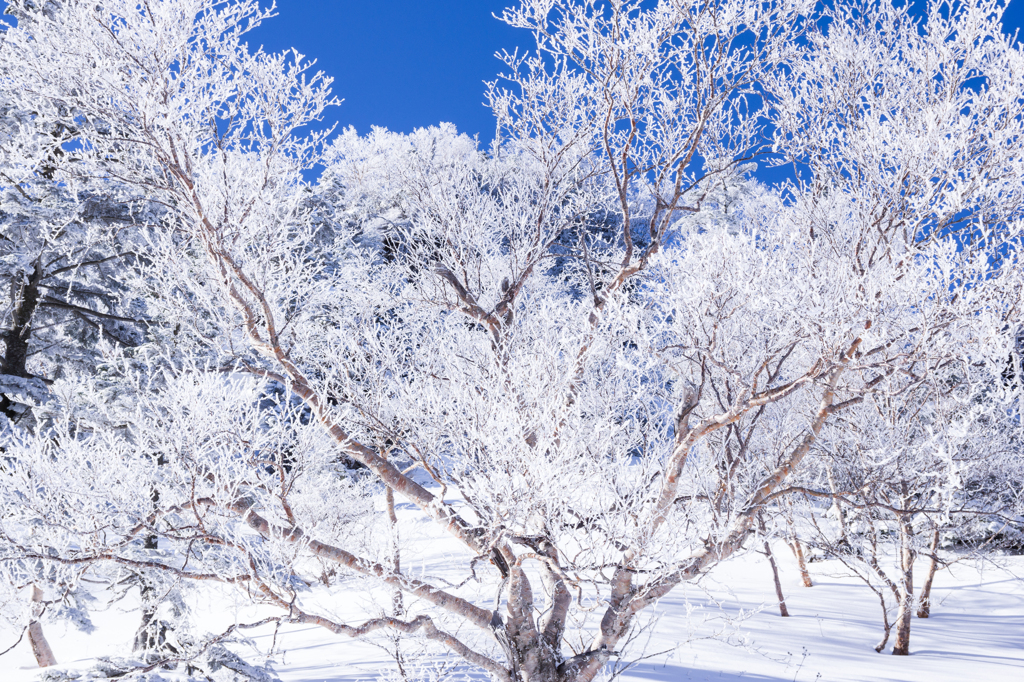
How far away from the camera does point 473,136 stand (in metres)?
37.5

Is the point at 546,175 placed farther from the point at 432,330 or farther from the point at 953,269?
the point at 953,269

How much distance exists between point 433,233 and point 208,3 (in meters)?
3.66

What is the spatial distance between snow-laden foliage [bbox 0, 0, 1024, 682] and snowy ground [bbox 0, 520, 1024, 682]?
3.76ft

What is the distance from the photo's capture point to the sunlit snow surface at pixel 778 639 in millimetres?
7570

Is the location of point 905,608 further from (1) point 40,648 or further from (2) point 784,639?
(1) point 40,648

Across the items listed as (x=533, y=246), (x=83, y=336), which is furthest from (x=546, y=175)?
(x=83, y=336)

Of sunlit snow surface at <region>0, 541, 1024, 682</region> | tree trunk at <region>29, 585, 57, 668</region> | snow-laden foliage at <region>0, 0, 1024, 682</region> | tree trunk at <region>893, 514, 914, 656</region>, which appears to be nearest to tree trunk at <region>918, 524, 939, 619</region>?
sunlit snow surface at <region>0, 541, 1024, 682</region>

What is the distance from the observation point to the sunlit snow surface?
7.57 m

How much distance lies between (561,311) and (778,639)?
6795 mm

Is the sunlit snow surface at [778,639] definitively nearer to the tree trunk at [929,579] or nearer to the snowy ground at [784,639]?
the snowy ground at [784,639]

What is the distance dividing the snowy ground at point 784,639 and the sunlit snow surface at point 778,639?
2 centimetres

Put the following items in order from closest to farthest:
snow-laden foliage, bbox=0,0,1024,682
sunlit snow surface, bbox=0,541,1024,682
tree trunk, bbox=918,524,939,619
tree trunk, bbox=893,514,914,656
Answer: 1. snow-laden foliage, bbox=0,0,1024,682
2. sunlit snow surface, bbox=0,541,1024,682
3. tree trunk, bbox=893,514,914,656
4. tree trunk, bbox=918,524,939,619

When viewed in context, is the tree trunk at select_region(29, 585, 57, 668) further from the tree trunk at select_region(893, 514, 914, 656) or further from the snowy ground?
the tree trunk at select_region(893, 514, 914, 656)

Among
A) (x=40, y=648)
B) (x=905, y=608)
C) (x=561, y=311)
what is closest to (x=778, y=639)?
(x=905, y=608)
